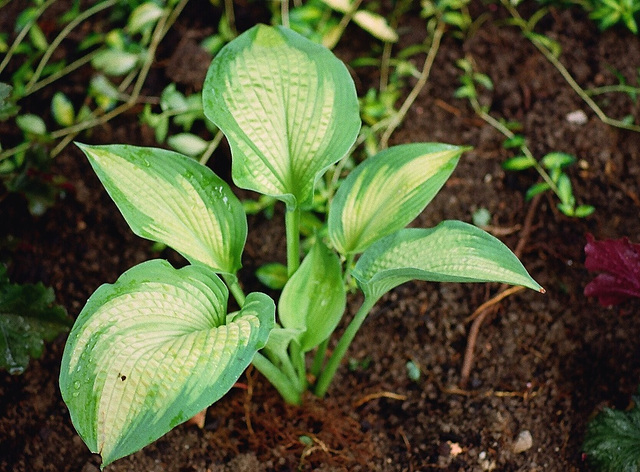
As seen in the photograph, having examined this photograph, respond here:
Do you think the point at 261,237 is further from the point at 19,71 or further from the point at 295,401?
the point at 19,71

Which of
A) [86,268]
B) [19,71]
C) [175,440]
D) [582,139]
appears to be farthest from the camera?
[19,71]

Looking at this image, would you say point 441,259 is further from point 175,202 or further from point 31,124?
point 31,124

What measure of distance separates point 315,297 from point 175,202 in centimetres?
28

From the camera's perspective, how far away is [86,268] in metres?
1.42

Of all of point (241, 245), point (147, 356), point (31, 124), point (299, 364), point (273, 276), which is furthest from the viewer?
point (31, 124)

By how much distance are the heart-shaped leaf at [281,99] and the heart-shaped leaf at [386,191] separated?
0.10 meters

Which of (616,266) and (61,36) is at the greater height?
(61,36)

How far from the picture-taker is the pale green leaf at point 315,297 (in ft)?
3.50

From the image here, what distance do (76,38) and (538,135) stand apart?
48.8 inches

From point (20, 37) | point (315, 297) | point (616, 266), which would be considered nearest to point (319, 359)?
point (315, 297)

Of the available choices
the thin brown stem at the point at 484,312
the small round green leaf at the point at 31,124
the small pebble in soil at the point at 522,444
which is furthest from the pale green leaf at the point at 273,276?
the small round green leaf at the point at 31,124

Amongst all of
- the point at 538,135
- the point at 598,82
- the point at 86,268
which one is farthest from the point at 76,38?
the point at 598,82

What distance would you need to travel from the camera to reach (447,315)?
4.48ft

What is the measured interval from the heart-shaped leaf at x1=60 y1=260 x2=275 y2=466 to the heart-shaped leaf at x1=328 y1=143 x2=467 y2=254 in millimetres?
255
